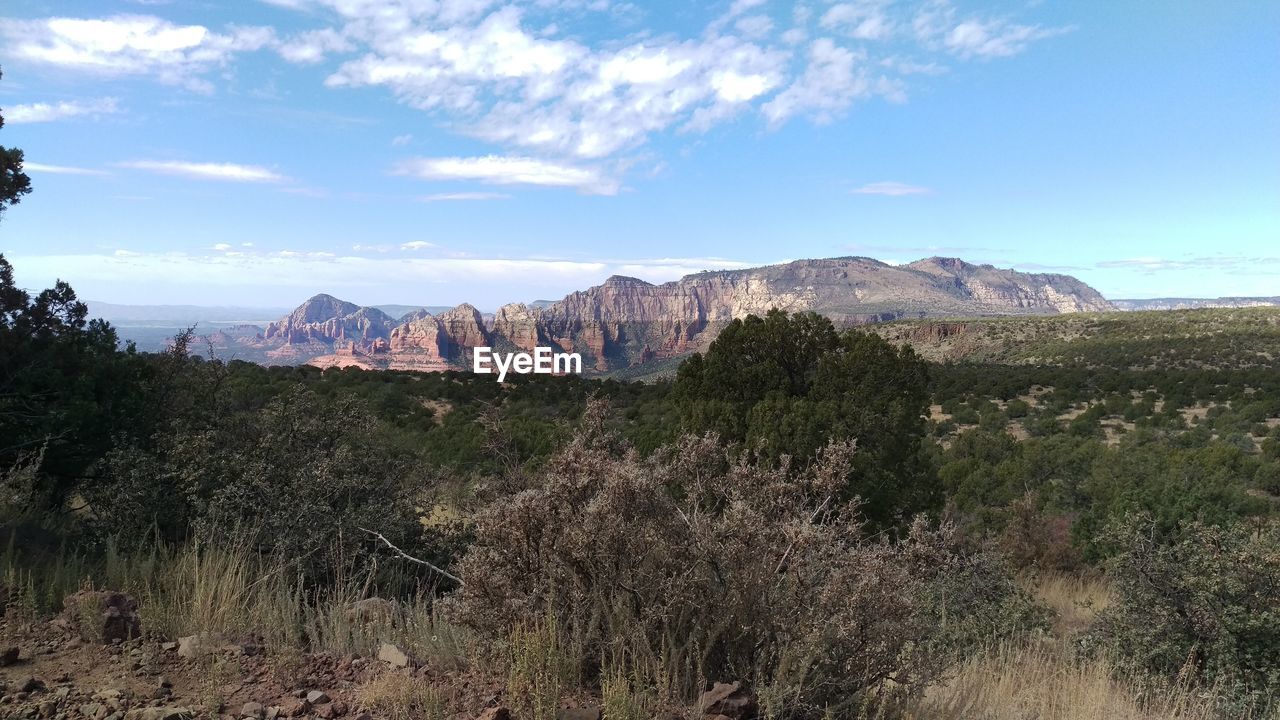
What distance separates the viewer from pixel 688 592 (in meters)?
3.26

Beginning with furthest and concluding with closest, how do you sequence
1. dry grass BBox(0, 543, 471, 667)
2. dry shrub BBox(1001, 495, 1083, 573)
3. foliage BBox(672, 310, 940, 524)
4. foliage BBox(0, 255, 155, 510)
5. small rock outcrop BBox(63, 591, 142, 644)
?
dry shrub BBox(1001, 495, 1083, 573), foliage BBox(672, 310, 940, 524), foliage BBox(0, 255, 155, 510), dry grass BBox(0, 543, 471, 667), small rock outcrop BBox(63, 591, 142, 644)

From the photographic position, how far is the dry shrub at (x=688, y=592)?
3.11m

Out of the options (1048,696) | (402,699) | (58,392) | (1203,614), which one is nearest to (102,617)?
(402,699)

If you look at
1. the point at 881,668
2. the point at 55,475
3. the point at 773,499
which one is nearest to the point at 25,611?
the point at 55,475

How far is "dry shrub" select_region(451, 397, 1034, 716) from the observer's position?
10.2 feet

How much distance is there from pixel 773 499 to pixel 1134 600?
13.7 feet

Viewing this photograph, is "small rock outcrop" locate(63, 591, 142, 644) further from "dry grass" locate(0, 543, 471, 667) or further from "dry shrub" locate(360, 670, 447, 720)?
"dry shrub" locate(360, 670, 447, 720)

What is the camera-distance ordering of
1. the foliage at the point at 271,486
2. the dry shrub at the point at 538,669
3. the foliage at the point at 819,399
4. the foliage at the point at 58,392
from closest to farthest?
the dry shrub at the point at 538,669 < the foliage at the point at 271,486 < the foliage at the point at 58,392 < the foliage at the point at 819,399

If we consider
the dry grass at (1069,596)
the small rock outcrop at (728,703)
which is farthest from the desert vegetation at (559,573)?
Answer: the dry grass at (1069,596)

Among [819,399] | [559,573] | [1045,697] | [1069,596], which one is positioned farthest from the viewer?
[819,399]

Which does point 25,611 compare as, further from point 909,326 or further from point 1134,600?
point 909,326

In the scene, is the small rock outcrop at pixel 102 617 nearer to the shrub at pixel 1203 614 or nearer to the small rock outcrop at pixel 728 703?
the small rock outcrop at pixel 728 703

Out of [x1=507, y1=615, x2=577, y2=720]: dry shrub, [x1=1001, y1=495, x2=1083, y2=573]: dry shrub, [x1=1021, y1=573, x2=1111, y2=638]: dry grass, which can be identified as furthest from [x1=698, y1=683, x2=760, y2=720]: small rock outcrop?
[x1=1001, y1=495, x2=1083, y2=573]: dry shrub

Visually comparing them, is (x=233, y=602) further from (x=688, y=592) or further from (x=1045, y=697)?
(x=1045, y=697)
